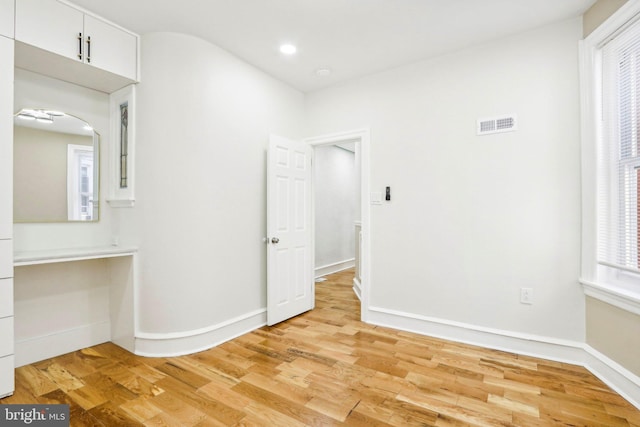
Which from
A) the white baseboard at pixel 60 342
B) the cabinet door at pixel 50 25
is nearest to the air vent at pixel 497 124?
the cabinet door at pixel 50 25

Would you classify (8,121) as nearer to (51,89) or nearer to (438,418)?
(51,89)

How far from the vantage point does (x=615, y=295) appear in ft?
6.93

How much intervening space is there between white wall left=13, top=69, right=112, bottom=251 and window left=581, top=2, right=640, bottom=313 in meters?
3.99

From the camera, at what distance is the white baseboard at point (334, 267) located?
5.90m

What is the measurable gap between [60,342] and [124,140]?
177 cm

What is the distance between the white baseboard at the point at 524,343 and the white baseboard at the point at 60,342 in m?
2.59

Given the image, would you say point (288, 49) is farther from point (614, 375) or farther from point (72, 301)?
point (614, 375)

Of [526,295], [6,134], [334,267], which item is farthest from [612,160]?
[334,267]

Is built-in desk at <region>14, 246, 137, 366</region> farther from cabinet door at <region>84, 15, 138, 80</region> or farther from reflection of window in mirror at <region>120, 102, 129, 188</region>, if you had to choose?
cabinet door at <region>84, 15, 138, 80</region>

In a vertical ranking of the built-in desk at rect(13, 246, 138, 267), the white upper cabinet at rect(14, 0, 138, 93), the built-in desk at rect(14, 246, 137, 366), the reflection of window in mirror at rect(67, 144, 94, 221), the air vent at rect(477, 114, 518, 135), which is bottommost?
the built-in desk at rect(14, 246, 137, 366)

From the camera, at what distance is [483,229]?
286 cm

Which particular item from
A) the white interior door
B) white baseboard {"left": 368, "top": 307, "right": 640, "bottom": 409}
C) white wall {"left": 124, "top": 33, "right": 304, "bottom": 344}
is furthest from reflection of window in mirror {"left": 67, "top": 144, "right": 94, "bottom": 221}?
white baseboard {"left": 368, "top": 307, "right": 640, "bottom": 409}

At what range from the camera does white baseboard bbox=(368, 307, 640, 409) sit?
2.08 meters

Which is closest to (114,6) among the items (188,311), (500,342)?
(188,311)
